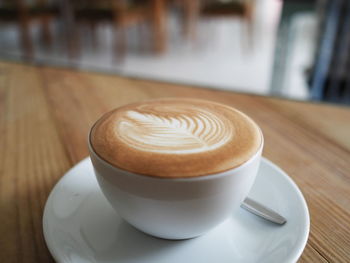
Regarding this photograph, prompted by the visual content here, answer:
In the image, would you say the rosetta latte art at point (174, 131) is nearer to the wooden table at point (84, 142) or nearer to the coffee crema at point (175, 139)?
the coffee crema at point (175, 139)

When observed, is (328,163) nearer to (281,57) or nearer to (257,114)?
(257,114)

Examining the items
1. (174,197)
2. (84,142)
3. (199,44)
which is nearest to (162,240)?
(174,197)

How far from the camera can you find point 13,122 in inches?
18.2

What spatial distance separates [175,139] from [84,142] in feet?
0.64

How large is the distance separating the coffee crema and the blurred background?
869mm

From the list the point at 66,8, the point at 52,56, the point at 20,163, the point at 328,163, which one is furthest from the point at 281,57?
the point at 52,56

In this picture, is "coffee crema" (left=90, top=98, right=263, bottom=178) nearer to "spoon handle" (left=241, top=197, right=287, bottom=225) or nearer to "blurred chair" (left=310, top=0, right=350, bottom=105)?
"spoon handle" (left=241, top=197, right=287, bottom=225)

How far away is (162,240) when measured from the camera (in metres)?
0.25

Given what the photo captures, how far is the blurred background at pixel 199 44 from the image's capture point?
1.04 metres

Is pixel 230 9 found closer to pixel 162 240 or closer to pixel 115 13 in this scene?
pixel 115 13

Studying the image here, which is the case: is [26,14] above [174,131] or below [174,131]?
below

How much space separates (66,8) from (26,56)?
1.57ft

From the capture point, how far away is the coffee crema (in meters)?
0.21

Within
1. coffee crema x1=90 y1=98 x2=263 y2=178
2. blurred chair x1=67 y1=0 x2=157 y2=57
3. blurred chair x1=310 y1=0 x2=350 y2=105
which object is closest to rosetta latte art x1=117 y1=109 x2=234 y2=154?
coffee crema x1=90 y1=98 x2=263 y2=178
